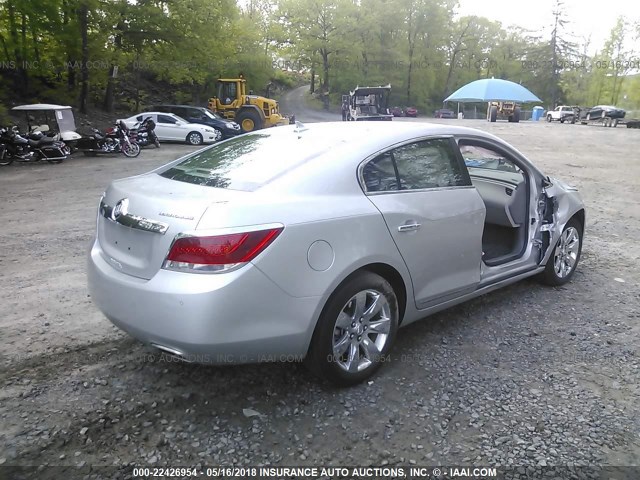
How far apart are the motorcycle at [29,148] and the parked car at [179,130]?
5991 millimetres

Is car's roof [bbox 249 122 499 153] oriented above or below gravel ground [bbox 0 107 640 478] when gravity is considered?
above

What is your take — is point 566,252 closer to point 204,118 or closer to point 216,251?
point 216,251

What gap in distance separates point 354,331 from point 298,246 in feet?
2.29

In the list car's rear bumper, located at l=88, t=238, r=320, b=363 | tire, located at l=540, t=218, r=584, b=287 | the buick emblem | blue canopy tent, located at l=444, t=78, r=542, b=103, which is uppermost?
blue canopy tent, located at l=444, t=78, r=542, b=103

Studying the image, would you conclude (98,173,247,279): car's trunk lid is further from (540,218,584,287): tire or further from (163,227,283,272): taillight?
(540,218,584,287): tire

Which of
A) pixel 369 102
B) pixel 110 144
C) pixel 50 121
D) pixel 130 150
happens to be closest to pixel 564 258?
pixel 130 150

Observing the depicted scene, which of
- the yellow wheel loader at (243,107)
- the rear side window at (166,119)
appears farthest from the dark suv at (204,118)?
the yellow wheel loader at (243,107)

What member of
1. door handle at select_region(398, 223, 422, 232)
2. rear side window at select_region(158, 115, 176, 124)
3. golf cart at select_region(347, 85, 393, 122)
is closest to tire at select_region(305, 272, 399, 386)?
door handle at select_region(398, 223, 422, 232)

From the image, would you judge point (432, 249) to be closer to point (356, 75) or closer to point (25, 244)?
point (25, 244)

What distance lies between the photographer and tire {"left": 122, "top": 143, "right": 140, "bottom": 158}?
16578mm

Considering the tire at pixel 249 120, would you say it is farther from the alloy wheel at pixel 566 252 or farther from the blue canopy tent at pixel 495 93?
the alloy wheel at pixel 566 252

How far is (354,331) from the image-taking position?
2990 mm

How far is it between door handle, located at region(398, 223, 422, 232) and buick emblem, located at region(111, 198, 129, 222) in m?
1.59

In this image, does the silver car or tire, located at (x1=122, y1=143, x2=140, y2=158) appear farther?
tire, located at (x1=122, y1=143, x2=140, y2=158)
